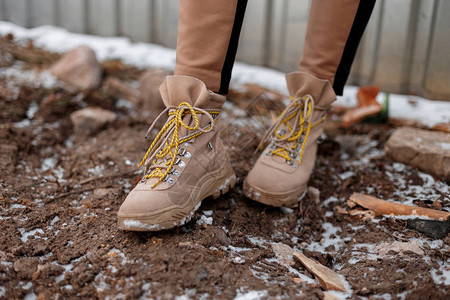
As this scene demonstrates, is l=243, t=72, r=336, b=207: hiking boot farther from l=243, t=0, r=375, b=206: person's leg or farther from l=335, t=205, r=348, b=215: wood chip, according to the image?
l=335, t=205, r=348, b=215: wood chip

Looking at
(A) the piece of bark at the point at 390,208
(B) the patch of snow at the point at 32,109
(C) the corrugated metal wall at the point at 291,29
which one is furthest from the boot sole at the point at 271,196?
(B) the patch of snow at the point at 32,109

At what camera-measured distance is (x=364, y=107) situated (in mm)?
2002

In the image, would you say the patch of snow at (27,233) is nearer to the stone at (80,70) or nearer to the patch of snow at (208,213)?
the patch of snow at (208,213)

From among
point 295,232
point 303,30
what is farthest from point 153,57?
point 295,232

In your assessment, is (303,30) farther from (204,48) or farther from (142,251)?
(142,251)

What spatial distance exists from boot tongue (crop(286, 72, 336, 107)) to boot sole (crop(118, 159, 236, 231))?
39 centimetres

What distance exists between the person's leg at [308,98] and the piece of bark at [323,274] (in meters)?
0.27

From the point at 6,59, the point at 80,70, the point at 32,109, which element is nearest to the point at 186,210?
the point at 32,109

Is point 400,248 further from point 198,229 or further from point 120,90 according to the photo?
point 120,90

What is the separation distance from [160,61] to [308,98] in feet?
4.41

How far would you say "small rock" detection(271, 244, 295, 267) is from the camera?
1138 mm

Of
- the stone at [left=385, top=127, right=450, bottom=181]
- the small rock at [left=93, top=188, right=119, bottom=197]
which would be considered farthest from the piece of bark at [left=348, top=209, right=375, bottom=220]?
the small rock at [left=93, top=188, right=119, bottom=197]

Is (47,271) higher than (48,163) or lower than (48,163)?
higher

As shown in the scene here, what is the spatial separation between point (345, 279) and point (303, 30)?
5.21 feet
